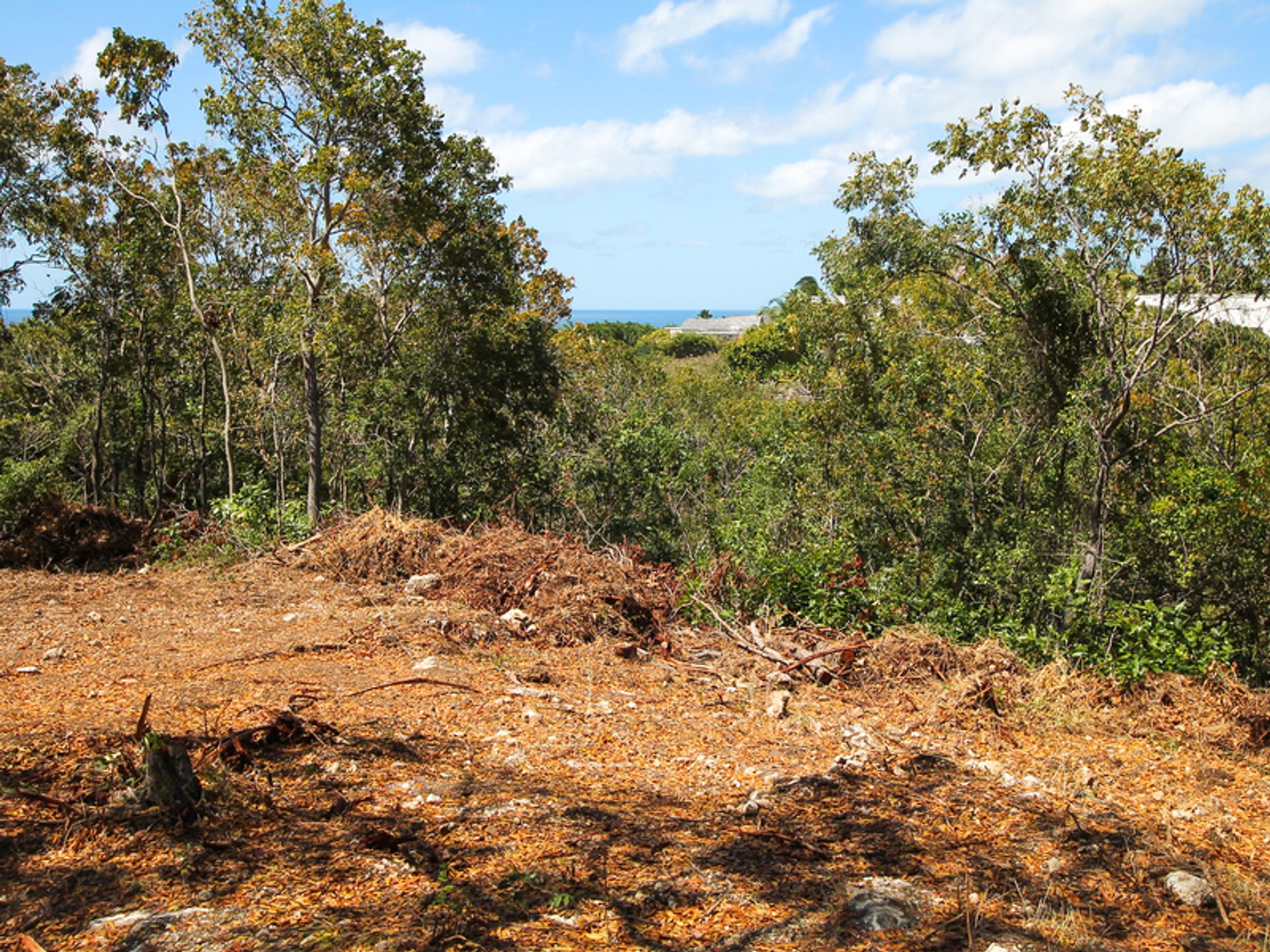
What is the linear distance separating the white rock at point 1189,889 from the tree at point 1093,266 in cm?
478

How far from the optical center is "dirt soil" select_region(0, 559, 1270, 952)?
102 inches

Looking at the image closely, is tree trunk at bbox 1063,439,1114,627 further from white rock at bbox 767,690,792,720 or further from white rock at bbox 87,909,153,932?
white rock at bbox 87,909,153,932

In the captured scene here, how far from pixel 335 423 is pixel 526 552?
1036 cm

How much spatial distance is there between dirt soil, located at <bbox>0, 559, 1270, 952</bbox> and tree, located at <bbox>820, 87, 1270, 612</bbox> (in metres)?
3.34

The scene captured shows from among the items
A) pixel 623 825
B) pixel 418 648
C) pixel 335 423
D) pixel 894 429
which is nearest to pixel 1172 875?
pixel 623 825

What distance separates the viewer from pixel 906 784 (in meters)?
3.87

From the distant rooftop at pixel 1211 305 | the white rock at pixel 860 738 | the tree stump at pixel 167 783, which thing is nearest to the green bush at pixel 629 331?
the distant rooftop at pixel 1211 305

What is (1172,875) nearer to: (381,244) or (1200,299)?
(1200,299)

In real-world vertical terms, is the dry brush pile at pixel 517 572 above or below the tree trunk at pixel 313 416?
below

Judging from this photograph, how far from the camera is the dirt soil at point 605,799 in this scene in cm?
259

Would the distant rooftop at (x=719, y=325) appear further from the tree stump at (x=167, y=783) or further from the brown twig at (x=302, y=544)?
the tree stump at (x=167, y=783)

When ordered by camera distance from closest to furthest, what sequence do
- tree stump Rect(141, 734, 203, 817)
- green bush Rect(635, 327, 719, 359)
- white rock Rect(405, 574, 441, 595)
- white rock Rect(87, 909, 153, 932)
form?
white rock Rect(87, 909, 153, 932)
tree stump Rect(141, 734, 203, 817)
white rock Rect(405, 574, 441, 595)
green bush Rect(635, 327, 719, 359)

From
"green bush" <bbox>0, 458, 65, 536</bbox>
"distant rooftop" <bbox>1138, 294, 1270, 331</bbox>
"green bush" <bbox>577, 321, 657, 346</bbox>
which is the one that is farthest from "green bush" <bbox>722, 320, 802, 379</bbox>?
"green bush" <bbox>0, 458, 65, 536</bbox>

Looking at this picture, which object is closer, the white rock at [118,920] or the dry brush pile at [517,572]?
the white rock at [118,920]
